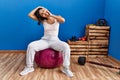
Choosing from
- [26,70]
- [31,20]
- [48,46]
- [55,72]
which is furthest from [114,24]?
→ [26,70]

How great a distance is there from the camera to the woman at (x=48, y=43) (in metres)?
3.02

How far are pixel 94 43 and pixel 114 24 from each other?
567mm

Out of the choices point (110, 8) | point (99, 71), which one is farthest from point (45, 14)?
point (110, 8)

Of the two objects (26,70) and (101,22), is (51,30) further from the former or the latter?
(101,22)

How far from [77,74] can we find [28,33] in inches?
67.7

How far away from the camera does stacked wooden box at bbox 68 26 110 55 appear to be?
409 centimetres

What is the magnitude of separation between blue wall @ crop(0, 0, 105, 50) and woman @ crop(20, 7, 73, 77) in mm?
971

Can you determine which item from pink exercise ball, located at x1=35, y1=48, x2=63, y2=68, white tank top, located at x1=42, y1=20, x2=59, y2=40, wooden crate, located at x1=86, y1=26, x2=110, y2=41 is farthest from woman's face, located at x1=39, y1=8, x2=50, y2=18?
wooden crate, located at x1=86, y1=26, x2=110, y2=41

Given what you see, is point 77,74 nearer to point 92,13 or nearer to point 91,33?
point 91,33

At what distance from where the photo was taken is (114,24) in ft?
12.8

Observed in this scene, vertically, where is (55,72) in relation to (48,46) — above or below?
below

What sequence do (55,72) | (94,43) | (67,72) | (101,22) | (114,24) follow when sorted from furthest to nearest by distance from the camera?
(101,22) → (94,43) → (114,24) → (55,72) → (67,72)

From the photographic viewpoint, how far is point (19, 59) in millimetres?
3828

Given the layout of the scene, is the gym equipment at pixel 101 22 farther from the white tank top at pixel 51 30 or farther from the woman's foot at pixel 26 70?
the woman's foot at pixel 26 70
